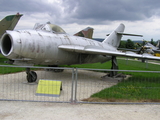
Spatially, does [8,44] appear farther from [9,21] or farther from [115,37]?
[9,21]

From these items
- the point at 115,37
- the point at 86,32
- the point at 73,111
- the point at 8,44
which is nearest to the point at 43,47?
the point at 8,44

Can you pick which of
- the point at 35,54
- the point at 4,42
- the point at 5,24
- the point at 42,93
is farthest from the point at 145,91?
the point at 5,24

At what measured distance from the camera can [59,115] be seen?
4.48m

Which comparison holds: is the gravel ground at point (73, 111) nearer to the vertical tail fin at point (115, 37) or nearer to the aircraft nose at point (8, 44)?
the aircraft nose at point (8, 44)

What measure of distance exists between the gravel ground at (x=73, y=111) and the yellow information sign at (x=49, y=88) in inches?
36.9

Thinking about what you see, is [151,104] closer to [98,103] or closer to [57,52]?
[98,103]

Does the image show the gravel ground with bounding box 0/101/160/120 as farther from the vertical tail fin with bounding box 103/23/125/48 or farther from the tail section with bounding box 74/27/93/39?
the tail section with bounding box 74/27/93/39

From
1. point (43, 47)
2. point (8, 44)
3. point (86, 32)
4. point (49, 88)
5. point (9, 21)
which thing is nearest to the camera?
point (49, 88)

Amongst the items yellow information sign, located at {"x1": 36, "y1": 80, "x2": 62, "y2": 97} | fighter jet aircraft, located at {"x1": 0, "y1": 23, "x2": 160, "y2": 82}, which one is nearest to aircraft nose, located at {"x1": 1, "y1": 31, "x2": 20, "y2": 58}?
fighter jet aircraft, located at {"x1": 0, "y1": 23, "x2": 160, "y2": 82}

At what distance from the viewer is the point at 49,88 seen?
21.1 feet

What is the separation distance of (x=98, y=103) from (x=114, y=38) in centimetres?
930

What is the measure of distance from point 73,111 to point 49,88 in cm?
192

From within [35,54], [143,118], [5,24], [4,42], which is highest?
[5,24]

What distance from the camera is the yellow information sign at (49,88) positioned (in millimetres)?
6286
